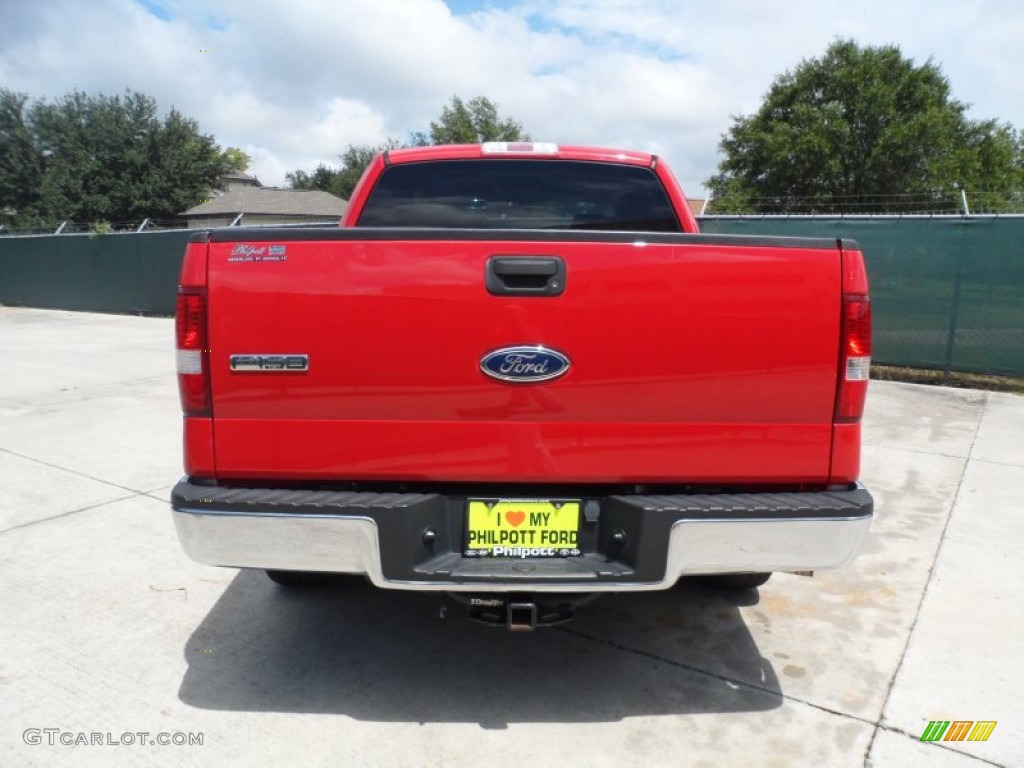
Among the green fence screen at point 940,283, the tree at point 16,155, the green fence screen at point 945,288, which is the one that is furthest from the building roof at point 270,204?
the green fence screen at point 945,288

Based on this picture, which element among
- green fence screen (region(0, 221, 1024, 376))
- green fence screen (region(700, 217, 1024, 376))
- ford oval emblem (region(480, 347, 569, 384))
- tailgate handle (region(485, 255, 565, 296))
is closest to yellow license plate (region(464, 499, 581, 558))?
ford oval emblem (region(480, 347, 569, 384))

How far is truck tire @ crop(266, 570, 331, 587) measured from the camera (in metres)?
3.60

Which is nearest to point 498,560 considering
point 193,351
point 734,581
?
point 193,351

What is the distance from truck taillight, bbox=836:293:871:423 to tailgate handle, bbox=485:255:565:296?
888mm

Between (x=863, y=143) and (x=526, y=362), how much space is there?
31.5 m

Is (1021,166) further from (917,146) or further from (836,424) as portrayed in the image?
(836,424)

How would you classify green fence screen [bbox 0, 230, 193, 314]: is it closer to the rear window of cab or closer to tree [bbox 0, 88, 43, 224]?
the rear window of cab

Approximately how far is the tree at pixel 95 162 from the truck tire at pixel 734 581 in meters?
43.7

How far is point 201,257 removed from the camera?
2365 millimetres

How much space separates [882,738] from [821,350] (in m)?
1.38

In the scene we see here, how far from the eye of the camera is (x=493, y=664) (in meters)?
3.08

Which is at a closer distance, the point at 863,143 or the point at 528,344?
the point at 528,344

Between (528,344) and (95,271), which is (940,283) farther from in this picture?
(95,271)

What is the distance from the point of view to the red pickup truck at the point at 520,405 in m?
2.33
